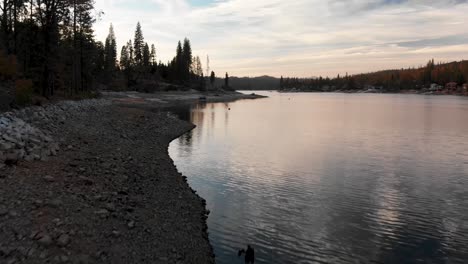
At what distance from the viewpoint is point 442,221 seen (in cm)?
1694

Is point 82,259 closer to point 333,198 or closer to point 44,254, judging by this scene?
point 44,254

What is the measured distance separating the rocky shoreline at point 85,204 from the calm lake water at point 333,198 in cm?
167

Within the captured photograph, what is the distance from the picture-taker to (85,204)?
1327 centimetres

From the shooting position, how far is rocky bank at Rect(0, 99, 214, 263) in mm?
10492

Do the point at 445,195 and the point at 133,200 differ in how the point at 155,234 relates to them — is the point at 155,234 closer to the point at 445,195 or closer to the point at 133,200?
the point at 133,200

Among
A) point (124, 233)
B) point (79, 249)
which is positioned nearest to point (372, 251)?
point (124, 233)

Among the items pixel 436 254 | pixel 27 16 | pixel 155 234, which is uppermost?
pixel 27 16

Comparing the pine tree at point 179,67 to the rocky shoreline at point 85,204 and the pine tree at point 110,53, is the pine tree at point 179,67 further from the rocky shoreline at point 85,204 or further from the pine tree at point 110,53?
the rocky shoreline at point 85,204

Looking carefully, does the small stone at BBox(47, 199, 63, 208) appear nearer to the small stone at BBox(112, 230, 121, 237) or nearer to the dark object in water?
the small stone at BBox(112, 230, 121, 237)

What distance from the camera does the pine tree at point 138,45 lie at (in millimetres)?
139875

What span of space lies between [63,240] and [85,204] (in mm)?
2931

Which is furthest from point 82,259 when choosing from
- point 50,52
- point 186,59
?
point 186,59

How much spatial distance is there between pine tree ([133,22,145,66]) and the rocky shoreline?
121 meters

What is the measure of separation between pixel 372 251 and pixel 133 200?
31.1 feet
